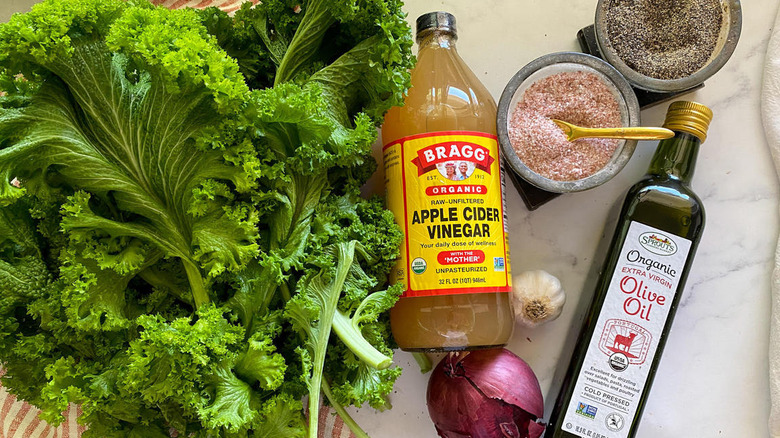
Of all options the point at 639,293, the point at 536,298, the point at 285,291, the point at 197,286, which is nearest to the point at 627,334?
the point at 639,293

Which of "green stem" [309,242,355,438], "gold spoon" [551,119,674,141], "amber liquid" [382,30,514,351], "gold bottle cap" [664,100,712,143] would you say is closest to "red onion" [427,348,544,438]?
"amber liquid" [382,30,514,351]

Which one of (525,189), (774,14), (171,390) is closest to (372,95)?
(525,189)

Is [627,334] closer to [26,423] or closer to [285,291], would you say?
[285,291]

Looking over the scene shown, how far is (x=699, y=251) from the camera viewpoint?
1.42 metres

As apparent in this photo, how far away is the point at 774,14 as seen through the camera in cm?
143

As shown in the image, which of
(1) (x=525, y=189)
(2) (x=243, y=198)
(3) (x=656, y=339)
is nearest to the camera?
(2) (x=243, y=198)

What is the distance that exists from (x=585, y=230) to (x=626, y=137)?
10.9 inches

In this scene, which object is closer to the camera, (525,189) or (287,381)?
(287,381)

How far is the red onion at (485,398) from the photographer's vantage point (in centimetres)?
126

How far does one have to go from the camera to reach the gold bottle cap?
4.15 ft

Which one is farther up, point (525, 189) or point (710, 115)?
point (710, 115)

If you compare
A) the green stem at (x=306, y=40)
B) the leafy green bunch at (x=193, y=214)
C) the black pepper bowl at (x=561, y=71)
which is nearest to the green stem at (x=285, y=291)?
the leafy green bunch at (x=193, y=214)

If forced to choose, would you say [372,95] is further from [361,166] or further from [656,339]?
[656,339]

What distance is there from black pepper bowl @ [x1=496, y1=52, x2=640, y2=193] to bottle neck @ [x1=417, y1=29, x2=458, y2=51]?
0.15 meters
